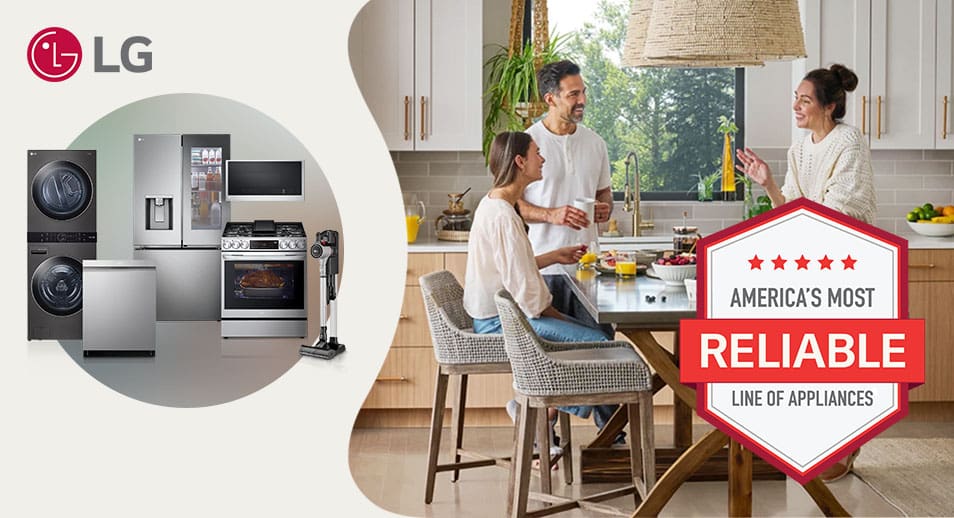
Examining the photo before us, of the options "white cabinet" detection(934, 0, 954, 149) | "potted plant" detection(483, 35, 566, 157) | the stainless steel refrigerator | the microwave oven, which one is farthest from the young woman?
the stainless steel refrigerator

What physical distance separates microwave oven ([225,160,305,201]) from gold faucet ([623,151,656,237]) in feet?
10.9

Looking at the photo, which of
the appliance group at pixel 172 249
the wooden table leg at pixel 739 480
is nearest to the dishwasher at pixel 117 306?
the appliance group at pixel 172 249

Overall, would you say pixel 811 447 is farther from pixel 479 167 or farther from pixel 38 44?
pixel 479 167

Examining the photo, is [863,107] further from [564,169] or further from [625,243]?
[564,169]

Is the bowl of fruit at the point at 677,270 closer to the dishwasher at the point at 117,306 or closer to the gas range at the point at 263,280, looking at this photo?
the dishwasher at the point at 117,306

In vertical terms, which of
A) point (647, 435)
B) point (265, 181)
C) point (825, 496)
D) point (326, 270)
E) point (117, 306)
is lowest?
point (825, 496)

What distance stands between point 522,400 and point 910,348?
1235 mm

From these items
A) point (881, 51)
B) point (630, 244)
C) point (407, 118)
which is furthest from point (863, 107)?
point (407, 118)

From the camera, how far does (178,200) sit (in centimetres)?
898

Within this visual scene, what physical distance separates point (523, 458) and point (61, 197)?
15.6ft

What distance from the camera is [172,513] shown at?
3105 mm

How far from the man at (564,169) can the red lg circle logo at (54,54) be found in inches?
90.3

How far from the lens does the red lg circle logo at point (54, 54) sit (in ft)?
9.83

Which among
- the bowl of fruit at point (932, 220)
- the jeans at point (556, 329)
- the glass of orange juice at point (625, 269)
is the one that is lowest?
the jeans at point (556, 329)
